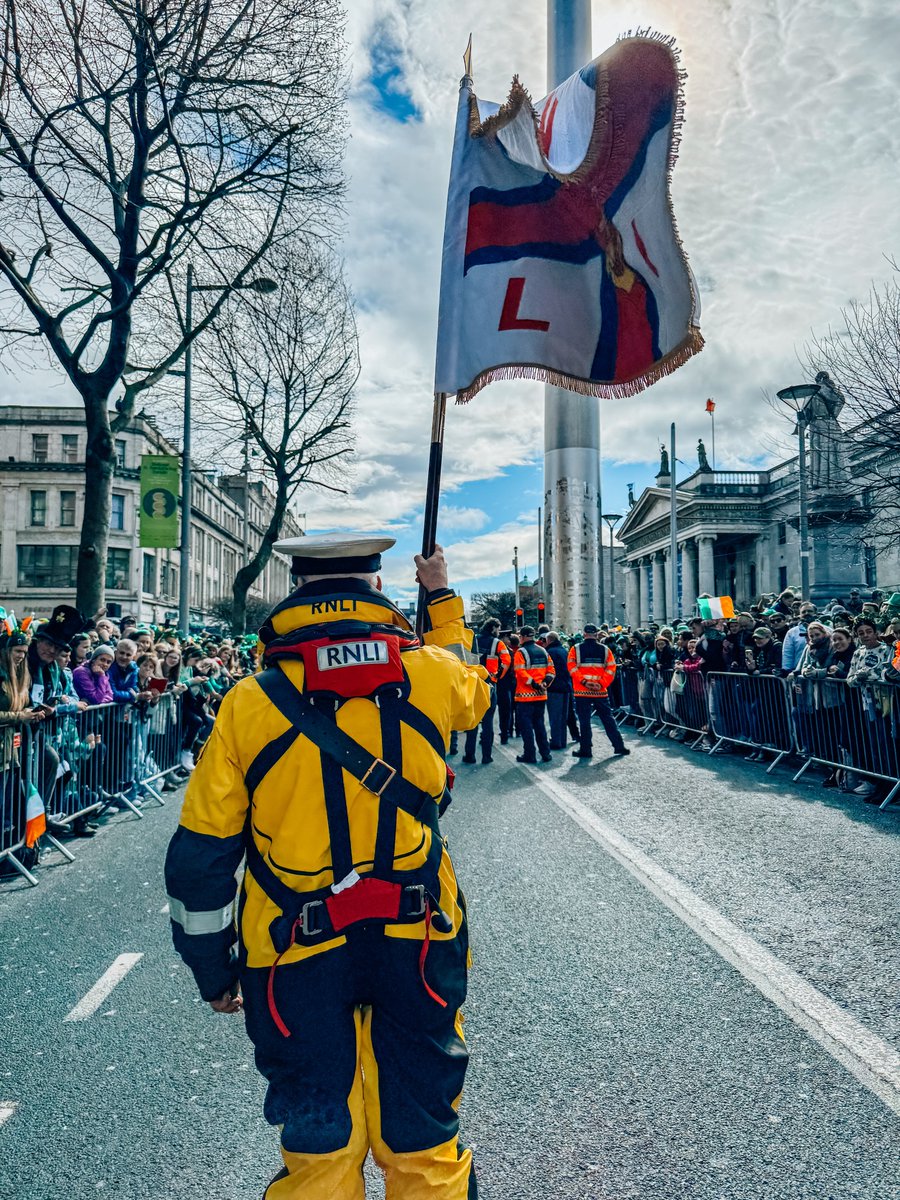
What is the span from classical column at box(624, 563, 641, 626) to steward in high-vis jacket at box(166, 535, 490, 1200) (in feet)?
266

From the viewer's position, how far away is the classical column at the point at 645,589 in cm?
7856

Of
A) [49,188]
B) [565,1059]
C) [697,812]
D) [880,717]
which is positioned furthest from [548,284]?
[49,188]

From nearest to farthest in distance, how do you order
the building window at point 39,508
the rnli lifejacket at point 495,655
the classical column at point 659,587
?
the rnli lifejacket at point 495,655
the building window at point 39,508
the classical column at point 659,587

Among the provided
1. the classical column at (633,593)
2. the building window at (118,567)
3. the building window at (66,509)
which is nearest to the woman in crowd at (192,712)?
the building window at (118,567)

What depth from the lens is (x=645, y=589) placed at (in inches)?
3196

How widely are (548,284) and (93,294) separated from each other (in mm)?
11872

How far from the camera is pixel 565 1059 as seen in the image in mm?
3469

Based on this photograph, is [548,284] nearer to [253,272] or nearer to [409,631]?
[409,631]

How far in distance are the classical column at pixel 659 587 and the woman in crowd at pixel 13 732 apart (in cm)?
6590

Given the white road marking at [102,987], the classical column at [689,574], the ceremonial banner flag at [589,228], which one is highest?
the classical column at [689,574]

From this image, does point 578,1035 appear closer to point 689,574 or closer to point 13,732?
point 13,732

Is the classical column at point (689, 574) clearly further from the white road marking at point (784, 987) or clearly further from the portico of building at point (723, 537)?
the white road marking at point (784, 987)

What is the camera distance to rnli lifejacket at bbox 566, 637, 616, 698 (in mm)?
12539

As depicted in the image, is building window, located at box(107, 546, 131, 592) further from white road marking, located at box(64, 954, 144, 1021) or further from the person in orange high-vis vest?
white road marking, located at box(64, 954, 144, 1021)
